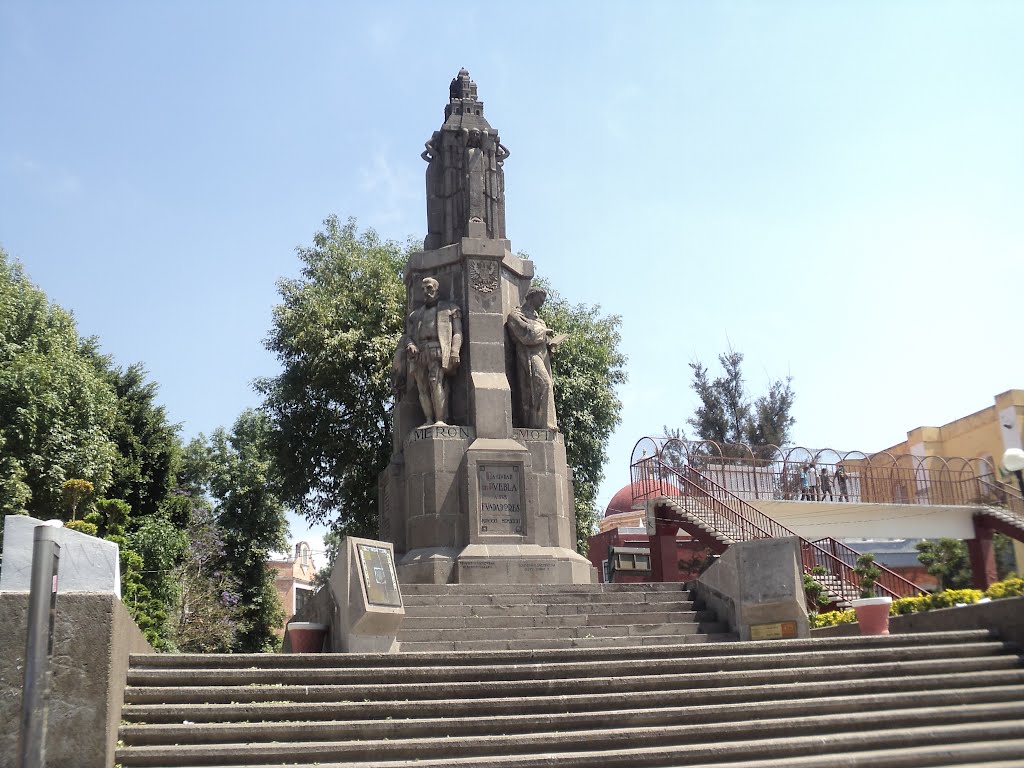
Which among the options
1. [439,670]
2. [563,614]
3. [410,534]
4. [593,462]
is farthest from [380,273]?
[439,670]

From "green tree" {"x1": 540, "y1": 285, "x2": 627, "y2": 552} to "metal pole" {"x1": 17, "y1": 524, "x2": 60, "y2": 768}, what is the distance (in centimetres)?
2222

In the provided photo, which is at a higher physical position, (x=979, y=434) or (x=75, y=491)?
(x=979, y=434)

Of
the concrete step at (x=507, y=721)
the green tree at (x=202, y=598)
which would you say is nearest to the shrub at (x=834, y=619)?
the concrete step at (x=507, y=721)

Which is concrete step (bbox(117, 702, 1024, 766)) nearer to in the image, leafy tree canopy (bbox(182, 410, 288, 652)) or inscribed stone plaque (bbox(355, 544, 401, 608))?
inscribed stone plaque (bbox(355, 544, 401, 608))

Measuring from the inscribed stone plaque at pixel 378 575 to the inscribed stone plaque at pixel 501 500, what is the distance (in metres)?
3.84

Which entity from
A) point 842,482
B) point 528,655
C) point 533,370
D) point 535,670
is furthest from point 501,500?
point 842,482

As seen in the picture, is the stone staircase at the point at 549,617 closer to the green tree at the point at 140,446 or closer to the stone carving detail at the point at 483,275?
the stone carving detail at the point at 483,275

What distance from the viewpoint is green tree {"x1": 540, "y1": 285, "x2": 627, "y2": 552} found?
88.4ft

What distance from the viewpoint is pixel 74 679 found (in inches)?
293

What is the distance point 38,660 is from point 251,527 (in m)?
32.5

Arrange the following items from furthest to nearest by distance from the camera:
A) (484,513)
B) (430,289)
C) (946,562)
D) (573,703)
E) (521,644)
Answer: (946,562), (430,289), (484,513), (521,644), (573,703)

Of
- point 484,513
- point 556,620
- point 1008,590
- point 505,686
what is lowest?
point 505,686

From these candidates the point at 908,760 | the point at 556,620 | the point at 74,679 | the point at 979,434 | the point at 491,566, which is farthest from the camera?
the point at 979,434

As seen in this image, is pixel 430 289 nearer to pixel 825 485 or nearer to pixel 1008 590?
pixel 1008 590
